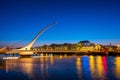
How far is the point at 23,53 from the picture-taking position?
337 feet

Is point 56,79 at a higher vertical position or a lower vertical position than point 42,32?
lower

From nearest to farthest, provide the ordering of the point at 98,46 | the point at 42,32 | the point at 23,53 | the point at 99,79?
the point at 99,79 < the point at 42,32 < the point at 23,53 < the point at 98,46

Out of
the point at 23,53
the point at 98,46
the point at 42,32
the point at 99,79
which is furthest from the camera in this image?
the point at 98,46

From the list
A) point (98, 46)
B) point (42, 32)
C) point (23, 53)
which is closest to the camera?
point (42, 32)

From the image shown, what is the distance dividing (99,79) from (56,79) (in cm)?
446

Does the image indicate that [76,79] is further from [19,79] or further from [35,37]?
[35,37]

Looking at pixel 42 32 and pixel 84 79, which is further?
pixel 42 32

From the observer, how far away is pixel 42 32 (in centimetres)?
9512

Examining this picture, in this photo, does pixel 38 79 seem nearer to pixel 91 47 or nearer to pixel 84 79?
pixel 84 79

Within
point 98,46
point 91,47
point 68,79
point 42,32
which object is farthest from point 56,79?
point 91,47

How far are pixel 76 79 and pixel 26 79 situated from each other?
16.3ft

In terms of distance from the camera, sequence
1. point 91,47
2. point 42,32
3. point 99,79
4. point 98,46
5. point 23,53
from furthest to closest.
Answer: point 91,47 < point 98,46 < point 23,53 < point 42,32 < point 99,79

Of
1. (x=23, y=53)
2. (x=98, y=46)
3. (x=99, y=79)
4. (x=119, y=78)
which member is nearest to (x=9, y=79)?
(x=99, y=79)

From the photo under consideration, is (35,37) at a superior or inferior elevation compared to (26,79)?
superior
